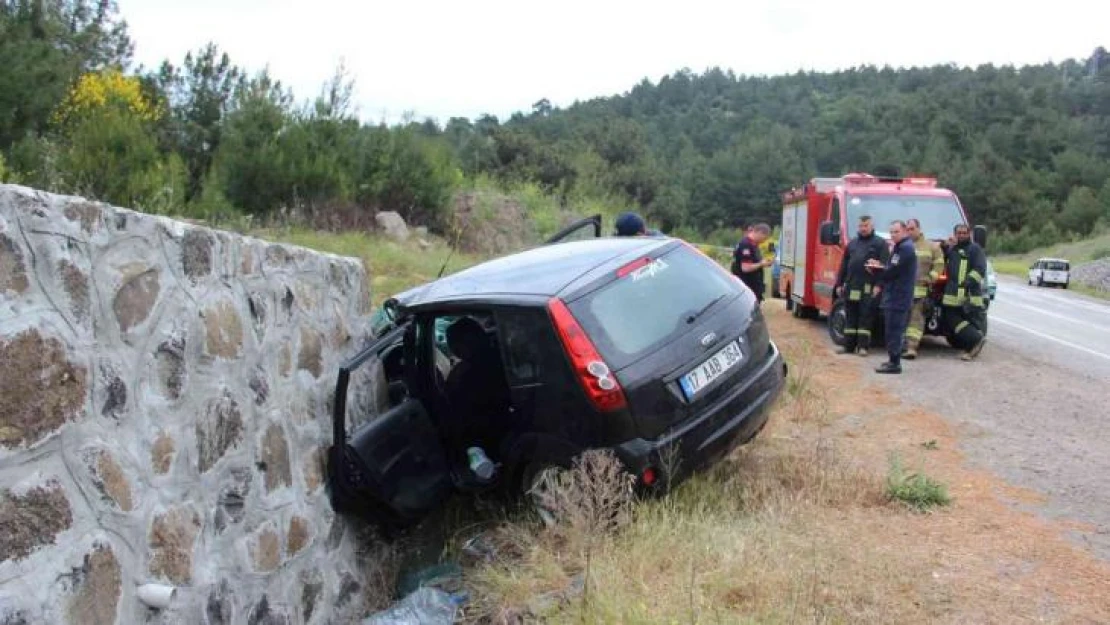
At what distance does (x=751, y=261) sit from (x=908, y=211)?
2635 millimetres

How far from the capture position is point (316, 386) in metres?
4.93

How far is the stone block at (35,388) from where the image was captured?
2.67 metres

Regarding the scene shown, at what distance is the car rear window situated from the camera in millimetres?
4793

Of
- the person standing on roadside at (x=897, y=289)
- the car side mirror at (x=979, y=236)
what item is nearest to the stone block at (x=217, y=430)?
the person standing on roadside at (x=897, y=289)

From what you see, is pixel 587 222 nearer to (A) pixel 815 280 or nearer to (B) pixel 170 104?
(A) pixel 815 280

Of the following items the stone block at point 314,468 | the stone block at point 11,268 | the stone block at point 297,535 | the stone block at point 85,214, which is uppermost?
the stone block at point 85,214

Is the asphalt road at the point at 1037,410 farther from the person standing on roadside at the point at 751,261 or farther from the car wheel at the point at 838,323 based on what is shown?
the person standing on roadside at the point at 751,261

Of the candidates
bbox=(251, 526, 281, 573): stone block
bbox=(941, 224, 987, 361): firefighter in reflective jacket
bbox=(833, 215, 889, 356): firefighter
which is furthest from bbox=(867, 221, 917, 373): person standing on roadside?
bbox=(251, 526, 281, 573): stone block

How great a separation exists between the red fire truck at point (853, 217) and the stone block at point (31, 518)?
10.7 m

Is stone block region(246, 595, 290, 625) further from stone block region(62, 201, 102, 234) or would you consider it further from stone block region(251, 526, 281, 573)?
stone block region(62, 201, 102, 234)

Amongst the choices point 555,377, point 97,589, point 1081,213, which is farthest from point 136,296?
point 1081,213

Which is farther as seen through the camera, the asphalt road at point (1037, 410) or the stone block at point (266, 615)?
the asphalt road at point (1037, 410)

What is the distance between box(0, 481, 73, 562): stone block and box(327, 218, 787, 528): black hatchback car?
206cm

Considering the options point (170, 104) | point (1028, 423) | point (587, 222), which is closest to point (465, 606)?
point (587, 222)
